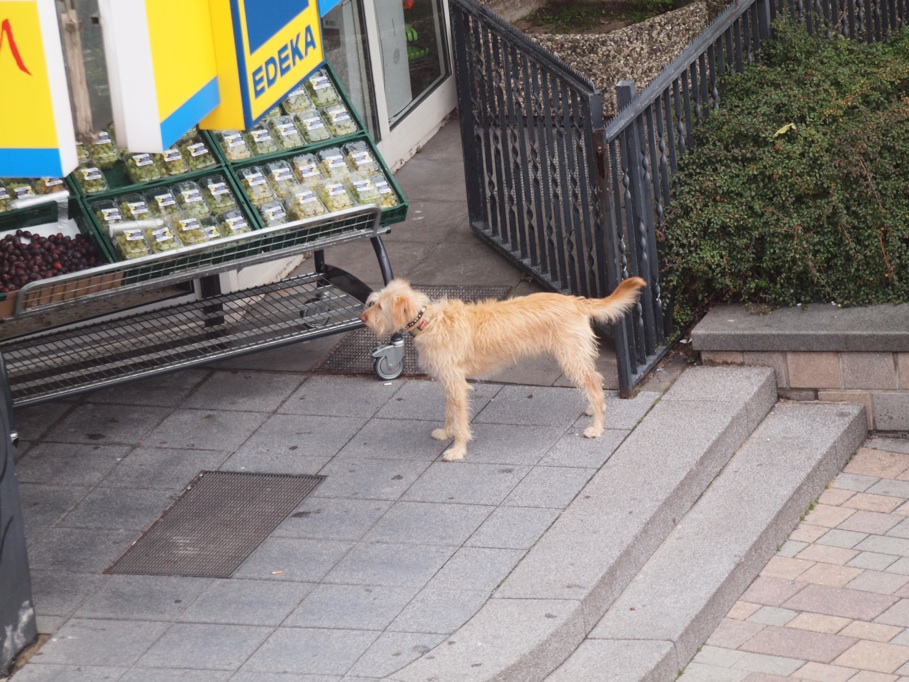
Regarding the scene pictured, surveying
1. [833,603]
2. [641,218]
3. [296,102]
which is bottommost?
[833,603]

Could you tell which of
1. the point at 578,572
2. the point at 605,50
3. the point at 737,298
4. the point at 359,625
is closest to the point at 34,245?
the point at 359,625

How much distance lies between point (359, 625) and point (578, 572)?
3.04 ft

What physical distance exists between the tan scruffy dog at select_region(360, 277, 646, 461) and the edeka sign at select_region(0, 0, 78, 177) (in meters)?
2.34

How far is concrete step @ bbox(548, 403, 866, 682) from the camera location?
5262 mm

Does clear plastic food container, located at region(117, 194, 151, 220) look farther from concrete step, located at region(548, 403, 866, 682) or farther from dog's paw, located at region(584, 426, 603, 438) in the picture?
concrete step, located at region(548, 403, 866, 682)

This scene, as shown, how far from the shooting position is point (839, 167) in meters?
7.33

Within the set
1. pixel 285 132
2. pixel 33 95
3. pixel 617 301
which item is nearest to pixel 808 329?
pixel 617 301

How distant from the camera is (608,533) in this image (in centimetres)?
578

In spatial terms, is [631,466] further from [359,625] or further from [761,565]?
[359,625]

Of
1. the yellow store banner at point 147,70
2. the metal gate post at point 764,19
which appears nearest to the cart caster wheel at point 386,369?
the yellow store banner at point 147,70

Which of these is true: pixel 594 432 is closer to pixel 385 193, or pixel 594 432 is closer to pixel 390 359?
pixel 390 359

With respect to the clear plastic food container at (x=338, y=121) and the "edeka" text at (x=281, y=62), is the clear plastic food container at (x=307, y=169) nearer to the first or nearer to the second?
the clear plastic food container at (x=338, y=121)

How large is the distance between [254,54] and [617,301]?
231 cm

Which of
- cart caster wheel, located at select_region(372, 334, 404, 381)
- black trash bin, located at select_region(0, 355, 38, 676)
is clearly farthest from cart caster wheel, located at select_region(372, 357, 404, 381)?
black trash bin, located at select_region(0, 355, 38, 676)
